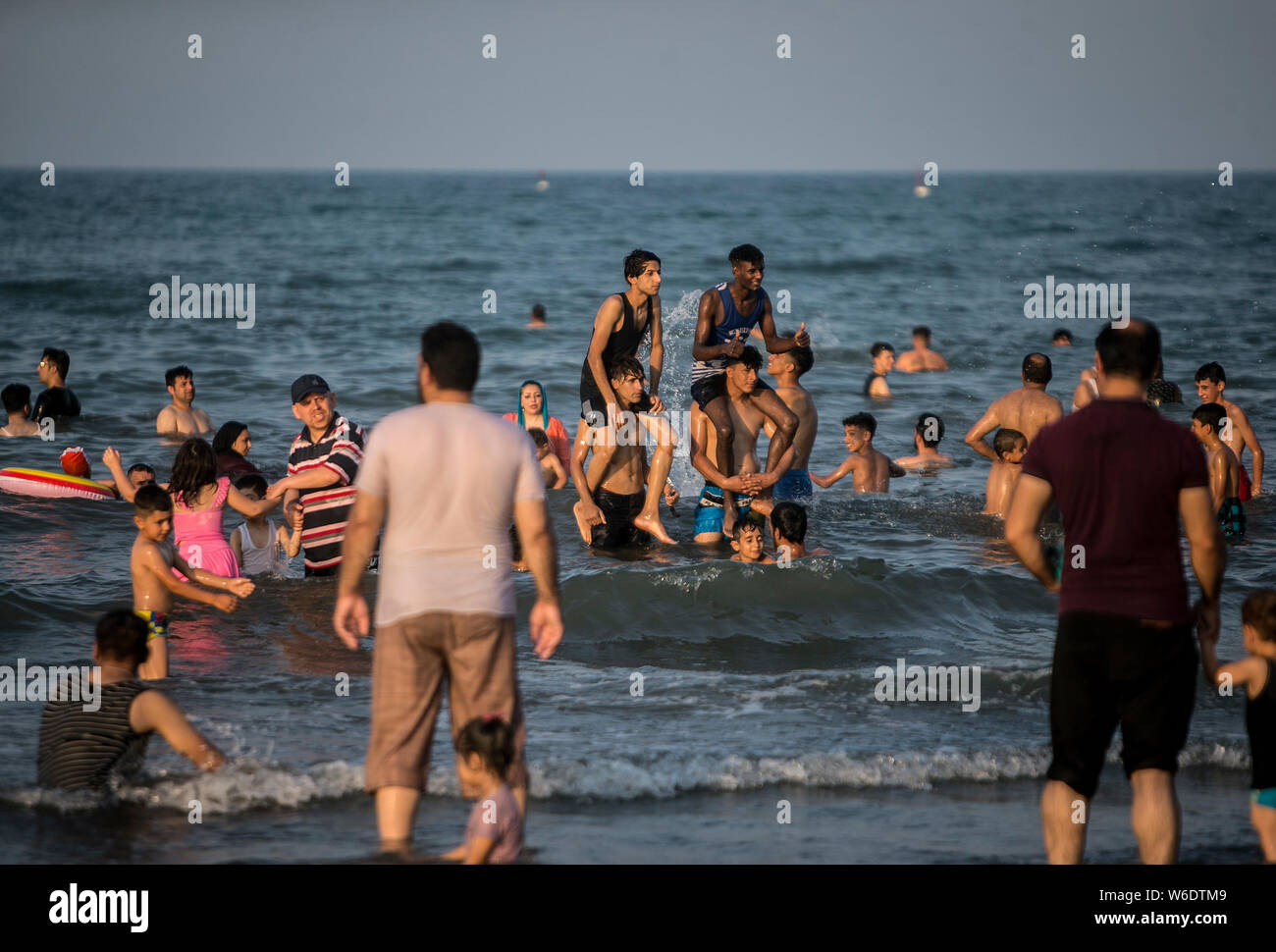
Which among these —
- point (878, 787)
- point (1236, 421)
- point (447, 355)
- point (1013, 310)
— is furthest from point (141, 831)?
point (1013, 310)

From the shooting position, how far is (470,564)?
4.33 m

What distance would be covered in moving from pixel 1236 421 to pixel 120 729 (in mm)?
8811

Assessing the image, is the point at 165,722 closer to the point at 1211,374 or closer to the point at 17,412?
the point at 1211,374

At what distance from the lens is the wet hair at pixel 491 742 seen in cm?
421

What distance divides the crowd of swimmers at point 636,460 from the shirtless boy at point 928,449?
180 cm

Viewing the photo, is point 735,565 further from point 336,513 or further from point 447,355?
point 447,355

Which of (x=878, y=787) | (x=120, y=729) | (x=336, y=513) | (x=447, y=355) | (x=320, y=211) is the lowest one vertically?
(x=878, y=787)

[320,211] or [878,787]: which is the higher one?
[320,211]

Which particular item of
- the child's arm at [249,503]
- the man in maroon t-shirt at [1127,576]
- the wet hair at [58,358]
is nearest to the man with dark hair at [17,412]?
the wet hair at [58,358]

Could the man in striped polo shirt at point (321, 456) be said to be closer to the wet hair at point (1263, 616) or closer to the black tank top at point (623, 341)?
the black tank top at point (623, 341)

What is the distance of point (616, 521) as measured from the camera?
10.1 m

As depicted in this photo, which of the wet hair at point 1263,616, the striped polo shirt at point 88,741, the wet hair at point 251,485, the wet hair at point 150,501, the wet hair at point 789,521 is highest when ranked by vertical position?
the wet hair at point 150,501

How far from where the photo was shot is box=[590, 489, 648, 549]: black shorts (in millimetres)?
10000

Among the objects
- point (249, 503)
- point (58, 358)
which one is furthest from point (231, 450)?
point (58, 358)
